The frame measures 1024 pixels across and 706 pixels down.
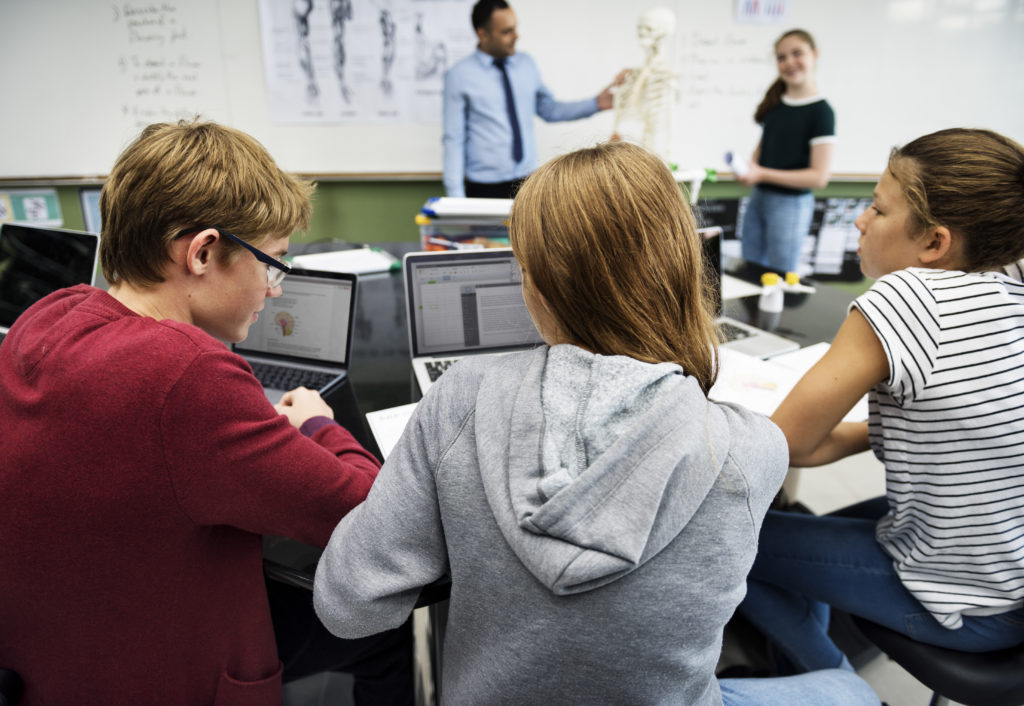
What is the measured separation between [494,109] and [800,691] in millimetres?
2889

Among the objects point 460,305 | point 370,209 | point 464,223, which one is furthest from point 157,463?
point 370,209

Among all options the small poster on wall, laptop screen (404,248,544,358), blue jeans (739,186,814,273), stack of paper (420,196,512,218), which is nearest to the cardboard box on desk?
stack of paper (420,196,512,218)

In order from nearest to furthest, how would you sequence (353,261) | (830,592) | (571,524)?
(571,524)
(830,592)
(353,261)

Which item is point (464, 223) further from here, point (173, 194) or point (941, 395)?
point (941, 395)

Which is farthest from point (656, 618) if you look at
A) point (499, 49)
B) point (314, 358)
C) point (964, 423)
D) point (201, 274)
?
point (499, 49)

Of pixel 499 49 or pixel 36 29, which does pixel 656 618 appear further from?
pixel 36 29

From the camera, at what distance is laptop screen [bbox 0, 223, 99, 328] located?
155 centimetres

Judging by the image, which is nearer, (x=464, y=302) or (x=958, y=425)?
(x=958, y=425)

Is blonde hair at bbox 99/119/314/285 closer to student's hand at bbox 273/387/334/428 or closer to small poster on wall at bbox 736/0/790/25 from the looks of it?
student's hand at bbox 273/387/334/428

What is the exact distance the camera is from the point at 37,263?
62.7 inches

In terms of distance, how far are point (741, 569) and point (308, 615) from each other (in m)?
0.76

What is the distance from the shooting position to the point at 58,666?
0.76m

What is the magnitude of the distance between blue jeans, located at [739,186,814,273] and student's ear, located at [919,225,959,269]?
6.17 feet

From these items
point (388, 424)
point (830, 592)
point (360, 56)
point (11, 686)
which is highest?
point (360, 56)
